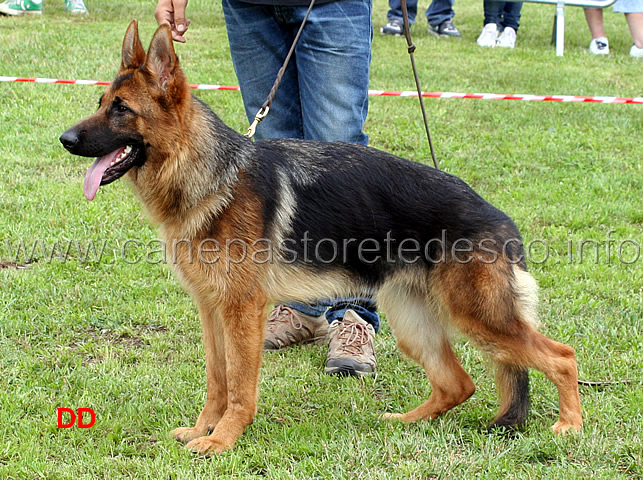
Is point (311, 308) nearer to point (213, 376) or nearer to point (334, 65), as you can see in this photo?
point (213, 376)

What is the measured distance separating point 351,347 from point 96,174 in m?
1.81

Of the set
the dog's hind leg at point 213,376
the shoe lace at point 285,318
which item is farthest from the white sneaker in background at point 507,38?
the dog's hind leg at point 213,376

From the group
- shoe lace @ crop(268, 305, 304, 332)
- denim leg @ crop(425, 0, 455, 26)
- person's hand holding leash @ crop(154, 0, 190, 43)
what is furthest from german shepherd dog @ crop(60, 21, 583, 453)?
denim leg @ crop(425, 0, 455, 26)

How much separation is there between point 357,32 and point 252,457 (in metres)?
2.29

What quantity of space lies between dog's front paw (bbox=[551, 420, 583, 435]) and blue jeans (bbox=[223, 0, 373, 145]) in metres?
1.89

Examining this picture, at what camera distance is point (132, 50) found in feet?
9.97

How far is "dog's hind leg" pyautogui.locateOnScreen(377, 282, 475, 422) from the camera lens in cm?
355

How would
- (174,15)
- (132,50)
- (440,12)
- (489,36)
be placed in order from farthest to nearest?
(440,12) < (489,36) < (174,15) < (132,50)

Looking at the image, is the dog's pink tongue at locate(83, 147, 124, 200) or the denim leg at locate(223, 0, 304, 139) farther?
the denim leg at locate(223, 0, 304, 139)

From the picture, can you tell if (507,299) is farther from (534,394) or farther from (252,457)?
(252,457)

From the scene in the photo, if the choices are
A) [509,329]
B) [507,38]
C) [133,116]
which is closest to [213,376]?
[133,116]

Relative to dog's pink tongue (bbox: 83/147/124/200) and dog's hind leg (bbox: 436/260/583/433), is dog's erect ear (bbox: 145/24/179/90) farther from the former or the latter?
dog's hind leg (bbox: 436/260/583/433)

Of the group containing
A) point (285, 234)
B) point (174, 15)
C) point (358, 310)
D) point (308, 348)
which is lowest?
point (308, 348)

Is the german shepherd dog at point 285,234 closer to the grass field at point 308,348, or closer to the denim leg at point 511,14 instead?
the grass field at point 308,348
